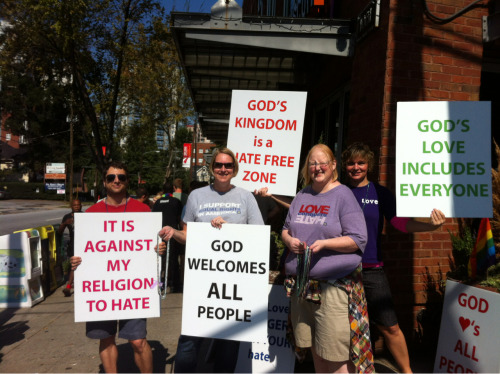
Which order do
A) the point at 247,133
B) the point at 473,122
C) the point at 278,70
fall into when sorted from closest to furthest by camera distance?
the point at 473,122 → the point at 247,133 → the point at 278,70

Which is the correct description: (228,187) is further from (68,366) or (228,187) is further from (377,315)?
(68,366)

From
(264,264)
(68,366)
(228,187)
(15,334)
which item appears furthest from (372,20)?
(15,334)

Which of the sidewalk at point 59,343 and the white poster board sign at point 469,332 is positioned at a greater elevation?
the white poster board sign at point 469,332

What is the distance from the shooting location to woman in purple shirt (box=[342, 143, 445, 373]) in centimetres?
292

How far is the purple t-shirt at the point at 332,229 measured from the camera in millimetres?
2463

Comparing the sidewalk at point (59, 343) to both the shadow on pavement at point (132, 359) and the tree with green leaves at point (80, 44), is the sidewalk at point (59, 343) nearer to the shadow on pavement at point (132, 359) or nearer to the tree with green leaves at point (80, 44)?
the shadow on pavement at point (132, 359)

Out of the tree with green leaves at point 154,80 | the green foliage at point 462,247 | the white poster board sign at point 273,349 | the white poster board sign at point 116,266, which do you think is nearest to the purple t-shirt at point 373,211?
the white poster board sign at point 273,349

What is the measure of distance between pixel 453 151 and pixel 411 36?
5.78 feet

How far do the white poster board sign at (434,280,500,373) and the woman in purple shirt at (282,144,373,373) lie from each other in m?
0.78

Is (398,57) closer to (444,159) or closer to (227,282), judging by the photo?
(444,159)

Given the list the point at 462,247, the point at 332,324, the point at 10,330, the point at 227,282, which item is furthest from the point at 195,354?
the point at 10,330

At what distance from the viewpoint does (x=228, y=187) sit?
116 inches

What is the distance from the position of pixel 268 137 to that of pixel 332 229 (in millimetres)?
1384

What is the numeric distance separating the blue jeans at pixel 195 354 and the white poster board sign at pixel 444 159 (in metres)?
1.57
